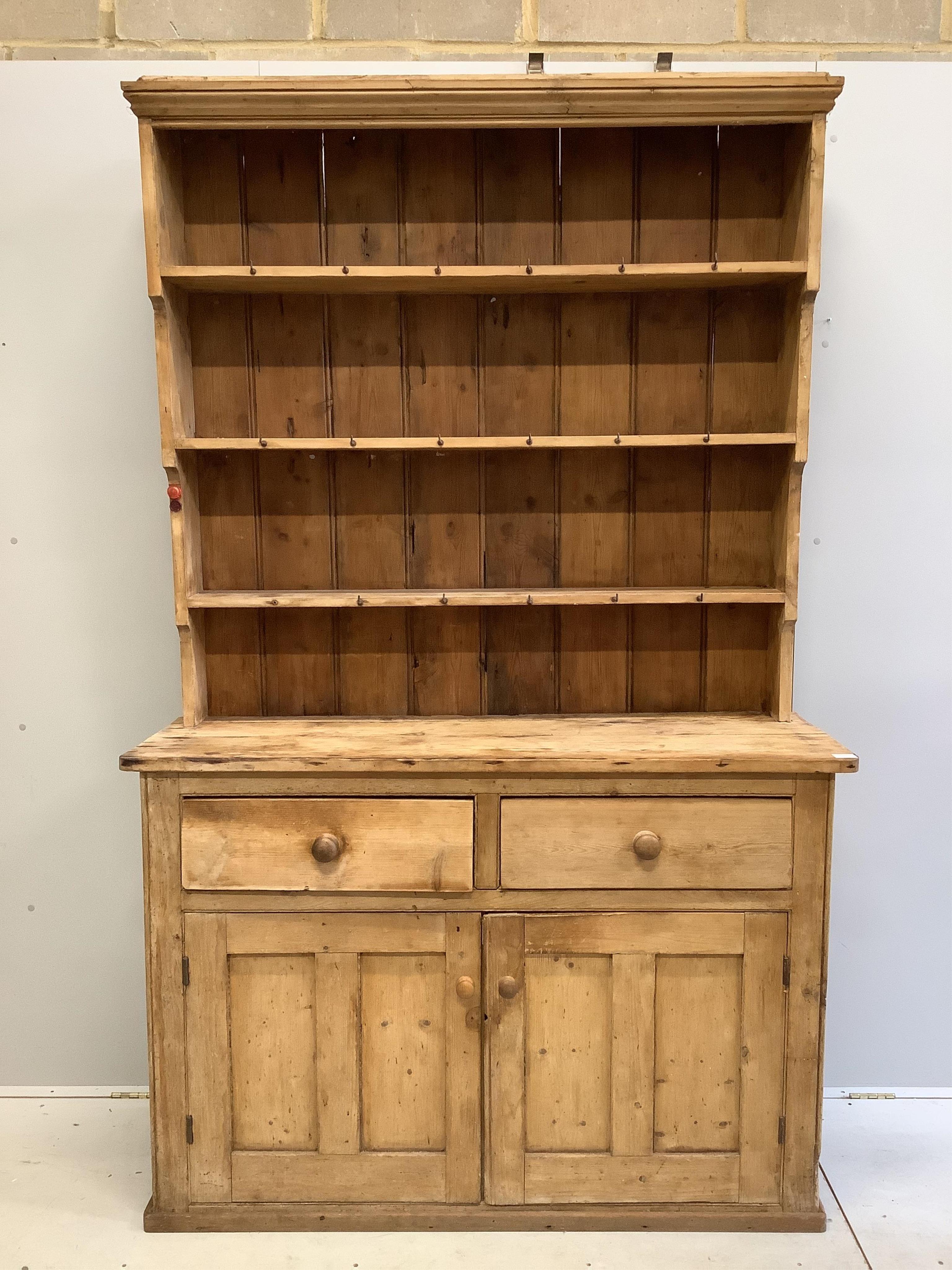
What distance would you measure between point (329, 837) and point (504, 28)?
195 centimetres

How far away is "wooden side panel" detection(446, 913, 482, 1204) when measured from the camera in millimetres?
1973

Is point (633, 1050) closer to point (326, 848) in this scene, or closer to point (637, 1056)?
point (637, 1056)

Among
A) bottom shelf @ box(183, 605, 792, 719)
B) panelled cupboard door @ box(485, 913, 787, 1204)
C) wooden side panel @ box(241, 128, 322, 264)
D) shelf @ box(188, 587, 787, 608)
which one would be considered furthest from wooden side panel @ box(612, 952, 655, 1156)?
wooden side panel @ box(241, 128, 322, 264)

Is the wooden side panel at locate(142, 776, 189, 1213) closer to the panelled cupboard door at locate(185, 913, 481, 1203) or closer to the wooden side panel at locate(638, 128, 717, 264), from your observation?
the panelled cupboard door at locate(185, 913, 481, 1203)

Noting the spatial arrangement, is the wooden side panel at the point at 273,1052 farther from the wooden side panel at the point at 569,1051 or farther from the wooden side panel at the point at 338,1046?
the wooden side panel at the point at 569,1051

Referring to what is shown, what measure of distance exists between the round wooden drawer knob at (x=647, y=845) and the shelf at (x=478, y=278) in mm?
1146

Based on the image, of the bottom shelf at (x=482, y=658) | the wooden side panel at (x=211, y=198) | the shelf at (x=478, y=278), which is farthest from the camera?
the bottom shelf at (x=482, y=658)

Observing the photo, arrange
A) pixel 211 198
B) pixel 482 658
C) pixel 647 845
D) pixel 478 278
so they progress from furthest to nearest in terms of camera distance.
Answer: pixel 482 658
pixel 211 198
pixel 478 278
pixel 647 845

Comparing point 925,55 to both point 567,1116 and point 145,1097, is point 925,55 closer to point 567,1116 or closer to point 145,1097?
point 567,1116

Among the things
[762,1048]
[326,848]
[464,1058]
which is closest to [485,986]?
[464,1058]

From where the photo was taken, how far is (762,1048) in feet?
6.48

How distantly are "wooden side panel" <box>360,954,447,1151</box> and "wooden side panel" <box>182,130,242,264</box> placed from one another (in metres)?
1.59

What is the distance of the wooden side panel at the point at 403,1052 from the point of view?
198cm

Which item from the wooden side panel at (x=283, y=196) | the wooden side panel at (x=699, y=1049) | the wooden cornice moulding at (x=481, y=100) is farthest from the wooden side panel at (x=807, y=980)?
the wooden side panel at (x=283, y=196)
